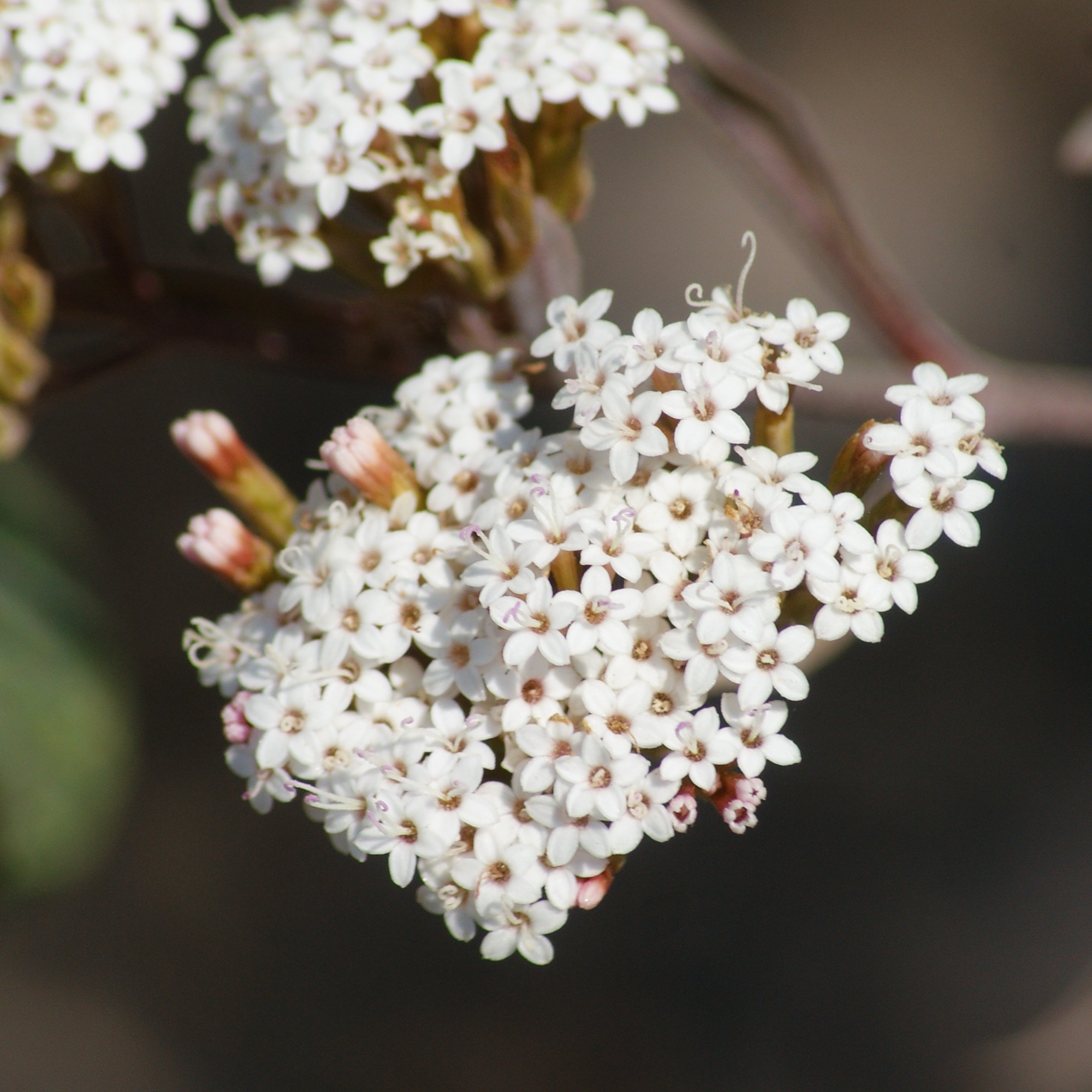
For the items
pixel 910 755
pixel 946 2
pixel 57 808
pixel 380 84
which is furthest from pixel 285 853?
pixel 946 2

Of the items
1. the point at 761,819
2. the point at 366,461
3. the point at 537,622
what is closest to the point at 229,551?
the point at 366,461

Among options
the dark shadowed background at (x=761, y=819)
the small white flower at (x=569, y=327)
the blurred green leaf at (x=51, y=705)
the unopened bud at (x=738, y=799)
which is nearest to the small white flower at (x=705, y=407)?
the small white flower at (x=569, y=327)

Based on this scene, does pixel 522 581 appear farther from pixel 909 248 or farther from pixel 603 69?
pixel 909 248

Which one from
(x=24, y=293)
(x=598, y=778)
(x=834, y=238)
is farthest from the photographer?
(x=834, y=238)

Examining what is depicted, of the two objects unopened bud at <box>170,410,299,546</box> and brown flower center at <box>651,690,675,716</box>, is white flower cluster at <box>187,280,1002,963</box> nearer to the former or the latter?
brown flower center at <box>651,690,675,716</box>

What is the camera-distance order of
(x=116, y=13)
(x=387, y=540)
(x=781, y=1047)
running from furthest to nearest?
(x=781, y=1047) → (x=116, y=13) → (x=387, y=540)

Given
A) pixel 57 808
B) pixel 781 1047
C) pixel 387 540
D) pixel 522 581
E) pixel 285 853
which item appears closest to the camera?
pixel 522 581

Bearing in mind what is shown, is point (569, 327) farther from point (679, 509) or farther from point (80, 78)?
point (80, 78)
